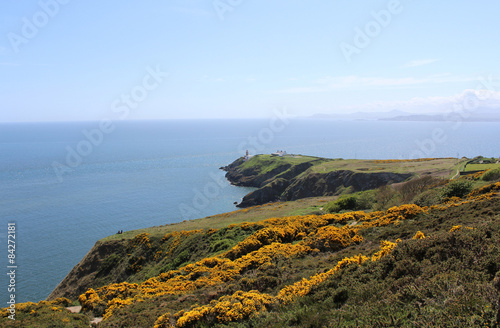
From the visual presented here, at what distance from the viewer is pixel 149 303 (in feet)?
56.1

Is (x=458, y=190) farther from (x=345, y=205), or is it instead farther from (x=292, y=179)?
(x=292, y=179)

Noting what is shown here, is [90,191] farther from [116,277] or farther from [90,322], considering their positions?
[90,322]

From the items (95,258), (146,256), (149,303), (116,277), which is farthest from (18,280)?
(149,303)

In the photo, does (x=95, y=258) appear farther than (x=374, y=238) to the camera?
Yes

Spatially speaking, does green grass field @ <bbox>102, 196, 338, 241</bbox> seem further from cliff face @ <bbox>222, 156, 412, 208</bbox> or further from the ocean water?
cliff face @ <bbox>222, 156, 412, 208</bbox>

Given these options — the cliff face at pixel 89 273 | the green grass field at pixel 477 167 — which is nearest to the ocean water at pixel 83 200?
the cliff face at pixel 89 273

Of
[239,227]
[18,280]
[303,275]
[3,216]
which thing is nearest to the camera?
[303,275]

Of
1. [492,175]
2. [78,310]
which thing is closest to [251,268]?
[78,310]

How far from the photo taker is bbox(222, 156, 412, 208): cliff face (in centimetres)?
7506

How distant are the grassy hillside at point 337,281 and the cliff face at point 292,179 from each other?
152 feet

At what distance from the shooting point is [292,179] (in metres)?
104

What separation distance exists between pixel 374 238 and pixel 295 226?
819 centimetres

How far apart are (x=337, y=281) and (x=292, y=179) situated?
300 ft

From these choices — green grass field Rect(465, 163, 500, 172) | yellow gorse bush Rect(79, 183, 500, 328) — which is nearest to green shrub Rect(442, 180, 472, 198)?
yellow gorse bush Rect(79, 183, 500, 328)
